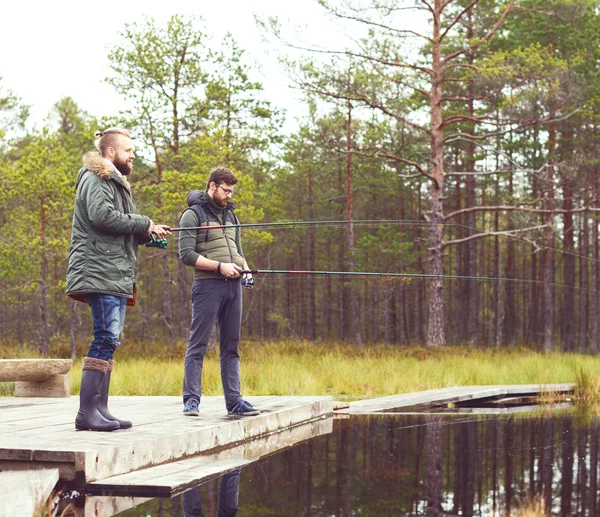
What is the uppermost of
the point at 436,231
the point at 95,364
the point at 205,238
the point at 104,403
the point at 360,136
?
the point at 360,136

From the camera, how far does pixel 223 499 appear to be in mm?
4328

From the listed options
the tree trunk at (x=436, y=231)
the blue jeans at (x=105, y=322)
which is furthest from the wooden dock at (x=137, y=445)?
the tree trunk at (x=436, y=231)

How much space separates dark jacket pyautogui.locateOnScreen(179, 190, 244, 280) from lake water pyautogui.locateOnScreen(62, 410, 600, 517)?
5.12 ft

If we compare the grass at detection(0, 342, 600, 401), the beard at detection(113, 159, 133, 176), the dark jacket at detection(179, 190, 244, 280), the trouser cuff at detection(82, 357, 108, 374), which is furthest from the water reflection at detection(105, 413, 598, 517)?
the grass at detection(0, 342, 600, 401)

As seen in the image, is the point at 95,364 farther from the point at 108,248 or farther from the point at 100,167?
the point at 100,167

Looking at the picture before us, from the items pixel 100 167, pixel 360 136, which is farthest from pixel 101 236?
pixel 360 136

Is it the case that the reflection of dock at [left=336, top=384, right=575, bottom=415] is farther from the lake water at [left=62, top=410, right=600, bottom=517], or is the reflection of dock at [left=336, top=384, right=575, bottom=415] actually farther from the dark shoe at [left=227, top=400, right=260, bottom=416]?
the dark shoe at [left=227, top=400, right=260, bottom=416]

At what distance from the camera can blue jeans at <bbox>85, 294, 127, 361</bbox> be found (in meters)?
4.97

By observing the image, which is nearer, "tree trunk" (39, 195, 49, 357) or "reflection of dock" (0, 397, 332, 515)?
"reflection of dock" (0, 397, 332, 515)

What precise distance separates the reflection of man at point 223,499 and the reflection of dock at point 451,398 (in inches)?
151

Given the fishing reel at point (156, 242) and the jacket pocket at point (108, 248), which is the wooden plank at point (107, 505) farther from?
the fishing reel at point (156, 242)

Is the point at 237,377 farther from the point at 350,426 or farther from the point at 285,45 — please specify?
the point at 285,45

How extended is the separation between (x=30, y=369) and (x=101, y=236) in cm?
345

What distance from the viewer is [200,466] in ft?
16.1
